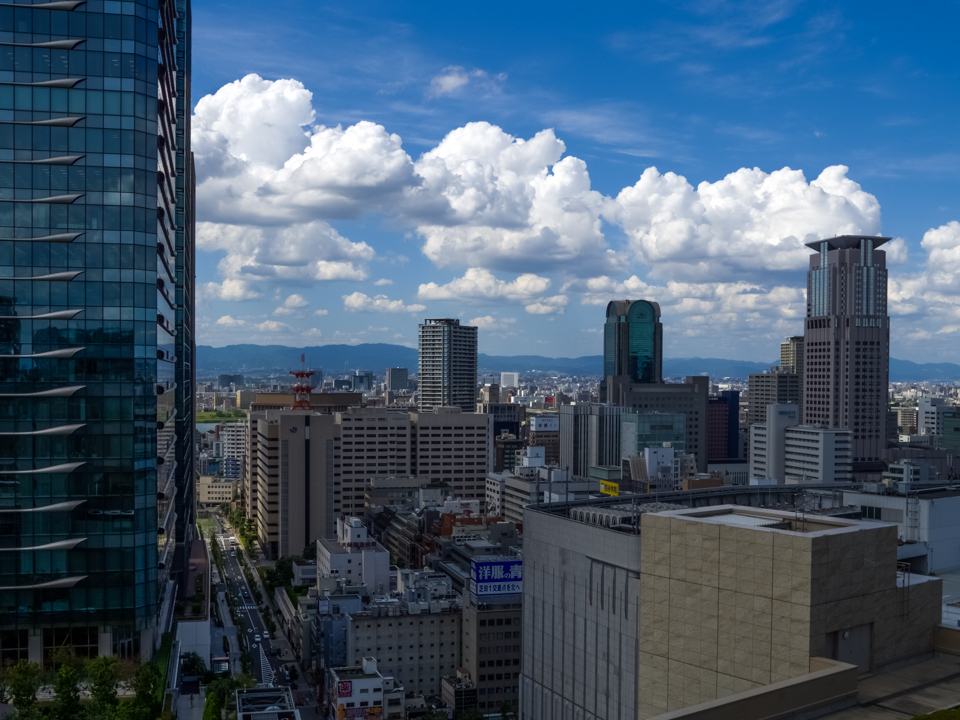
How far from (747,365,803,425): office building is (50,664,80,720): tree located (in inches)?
5226

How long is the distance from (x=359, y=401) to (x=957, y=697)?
115108 millimetres

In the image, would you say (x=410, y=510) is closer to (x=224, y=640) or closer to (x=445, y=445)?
(x=445, y=445)

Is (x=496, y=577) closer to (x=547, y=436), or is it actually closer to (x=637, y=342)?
(x=547, y=436)

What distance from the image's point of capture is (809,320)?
109 meters

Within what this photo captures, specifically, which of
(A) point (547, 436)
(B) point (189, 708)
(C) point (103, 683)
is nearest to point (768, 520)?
(C) point (103, 683)

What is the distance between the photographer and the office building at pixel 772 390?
14750 cm

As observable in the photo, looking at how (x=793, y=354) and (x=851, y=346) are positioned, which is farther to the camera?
(x=793, y=354)

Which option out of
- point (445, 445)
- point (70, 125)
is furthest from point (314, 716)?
point (445, 445)

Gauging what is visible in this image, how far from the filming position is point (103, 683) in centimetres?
2384

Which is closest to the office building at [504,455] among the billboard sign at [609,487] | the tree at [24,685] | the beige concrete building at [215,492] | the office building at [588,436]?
the office building at [588,436]

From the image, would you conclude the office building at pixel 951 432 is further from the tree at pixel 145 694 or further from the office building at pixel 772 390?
the tree at pixel 145 694

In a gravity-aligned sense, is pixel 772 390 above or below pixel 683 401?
above

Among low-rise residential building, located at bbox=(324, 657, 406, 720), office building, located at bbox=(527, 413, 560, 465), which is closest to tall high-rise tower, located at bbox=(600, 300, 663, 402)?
office building, located at bbox=(527, 413, 560, 465)

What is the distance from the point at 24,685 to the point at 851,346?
323 feet
